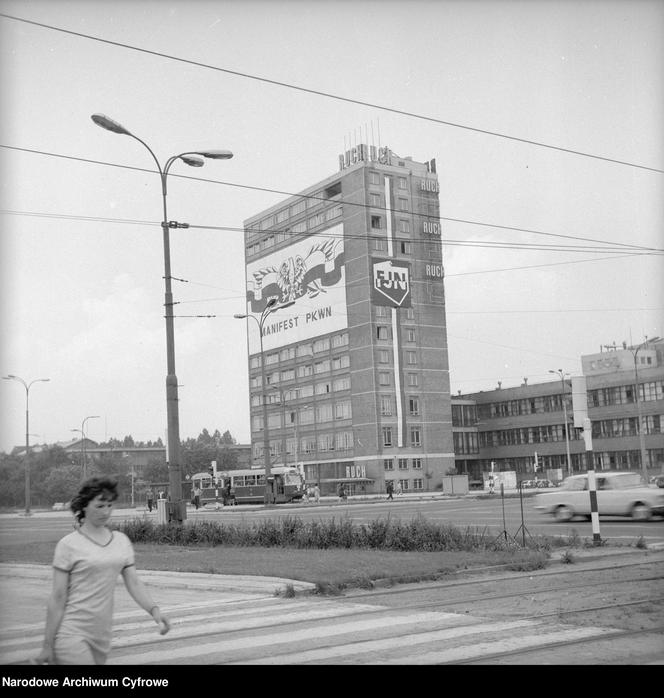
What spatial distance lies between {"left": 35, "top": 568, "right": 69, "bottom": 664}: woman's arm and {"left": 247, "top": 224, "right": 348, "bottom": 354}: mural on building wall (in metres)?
92.8

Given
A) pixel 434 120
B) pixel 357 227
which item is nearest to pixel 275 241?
pixel 357 227

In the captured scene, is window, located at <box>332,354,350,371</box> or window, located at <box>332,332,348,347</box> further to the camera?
window, located at <box>332,332,348,347</box>

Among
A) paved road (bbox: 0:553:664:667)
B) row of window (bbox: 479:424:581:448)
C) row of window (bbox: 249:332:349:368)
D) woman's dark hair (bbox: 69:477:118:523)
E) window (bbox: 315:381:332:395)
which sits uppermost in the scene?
row of window (bbox: 249:332:349:368)

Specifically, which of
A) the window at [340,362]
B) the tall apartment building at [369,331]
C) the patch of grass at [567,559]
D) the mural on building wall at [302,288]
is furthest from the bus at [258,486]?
the patch of grass at [567,559]

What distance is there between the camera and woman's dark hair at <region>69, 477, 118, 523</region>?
5.43m

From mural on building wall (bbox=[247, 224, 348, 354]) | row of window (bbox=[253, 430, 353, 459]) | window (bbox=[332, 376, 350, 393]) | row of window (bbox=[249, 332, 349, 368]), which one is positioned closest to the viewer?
row of window (bbox=[253, 430, 353, 459])

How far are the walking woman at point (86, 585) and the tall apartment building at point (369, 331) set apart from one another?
89298 mm

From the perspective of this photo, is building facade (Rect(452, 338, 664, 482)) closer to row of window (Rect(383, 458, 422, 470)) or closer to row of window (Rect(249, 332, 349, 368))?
row of window (Rect(383, 458, 422, 470))

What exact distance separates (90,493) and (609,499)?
2385 centimetres

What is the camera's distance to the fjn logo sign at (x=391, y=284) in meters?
98.6

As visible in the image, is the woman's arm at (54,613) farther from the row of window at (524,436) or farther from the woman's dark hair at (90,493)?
the row of window at (524,436)

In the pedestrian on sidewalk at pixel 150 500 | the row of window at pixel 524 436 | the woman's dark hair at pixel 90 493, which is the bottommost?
the pedestrian on sidewalk at pixel 150 500

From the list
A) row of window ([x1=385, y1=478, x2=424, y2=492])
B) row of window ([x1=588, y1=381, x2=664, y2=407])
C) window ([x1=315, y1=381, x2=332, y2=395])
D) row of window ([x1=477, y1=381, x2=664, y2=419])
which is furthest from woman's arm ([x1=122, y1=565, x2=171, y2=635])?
window ([x1=315, y1=381, x2=332, y2=395])
